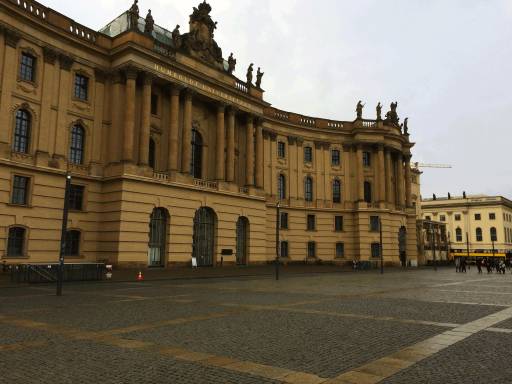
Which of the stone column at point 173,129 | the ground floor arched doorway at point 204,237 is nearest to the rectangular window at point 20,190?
the stone column at point 173,129

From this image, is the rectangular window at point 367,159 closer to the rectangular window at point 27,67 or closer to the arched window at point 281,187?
the arched window at point 281,187

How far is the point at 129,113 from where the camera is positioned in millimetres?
37969

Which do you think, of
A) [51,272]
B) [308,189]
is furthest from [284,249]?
[51,272]

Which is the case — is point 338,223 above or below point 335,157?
below

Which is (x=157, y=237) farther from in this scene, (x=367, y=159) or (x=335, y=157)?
(x=367, y=159)

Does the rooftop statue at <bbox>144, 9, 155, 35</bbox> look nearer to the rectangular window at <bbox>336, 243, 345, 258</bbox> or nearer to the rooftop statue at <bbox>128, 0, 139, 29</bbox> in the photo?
the rooftop statue at <bbox>128, 0, 139, 29</bbox>

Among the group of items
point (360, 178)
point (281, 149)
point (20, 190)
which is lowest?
point (20, 190)

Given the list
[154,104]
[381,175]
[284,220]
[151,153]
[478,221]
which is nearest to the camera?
[151,153]

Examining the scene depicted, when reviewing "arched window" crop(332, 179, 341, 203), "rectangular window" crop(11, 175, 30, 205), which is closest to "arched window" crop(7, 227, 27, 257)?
"rectangular window" crop(11, 175, 30, 205)

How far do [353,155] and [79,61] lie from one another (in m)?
38.5

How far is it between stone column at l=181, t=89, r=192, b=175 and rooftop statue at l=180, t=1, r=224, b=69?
205 inches

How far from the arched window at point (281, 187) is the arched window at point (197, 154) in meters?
14.7

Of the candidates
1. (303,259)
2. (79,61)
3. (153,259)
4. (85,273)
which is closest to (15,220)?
(85,273)

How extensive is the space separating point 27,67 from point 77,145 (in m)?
6.87
